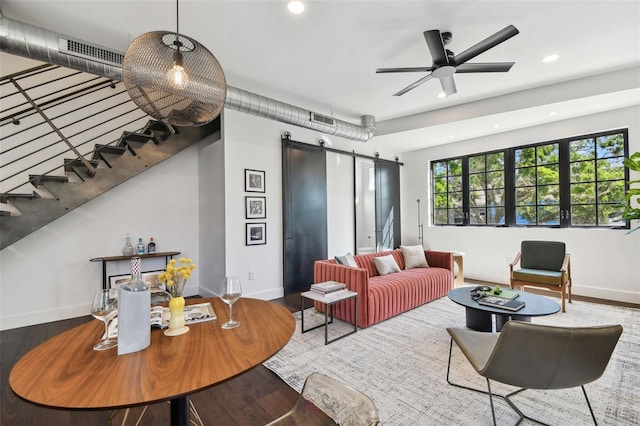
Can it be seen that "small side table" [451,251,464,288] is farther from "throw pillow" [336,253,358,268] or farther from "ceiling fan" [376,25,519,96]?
"ceiling fan" [376,25,519,96]

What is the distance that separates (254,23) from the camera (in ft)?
8.75

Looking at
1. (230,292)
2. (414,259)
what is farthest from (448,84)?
(230,292)

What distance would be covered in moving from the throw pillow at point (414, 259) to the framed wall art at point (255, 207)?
2477 mm

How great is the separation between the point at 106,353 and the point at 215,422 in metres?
1.23

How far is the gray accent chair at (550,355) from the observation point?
153cm

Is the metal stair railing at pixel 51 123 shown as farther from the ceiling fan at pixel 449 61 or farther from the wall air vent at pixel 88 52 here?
the ceiling fan at pixel 449 61

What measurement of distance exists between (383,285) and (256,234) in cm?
210

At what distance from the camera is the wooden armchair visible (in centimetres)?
392

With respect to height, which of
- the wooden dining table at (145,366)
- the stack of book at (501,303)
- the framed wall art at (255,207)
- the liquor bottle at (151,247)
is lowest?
the stack of book at (501,303)

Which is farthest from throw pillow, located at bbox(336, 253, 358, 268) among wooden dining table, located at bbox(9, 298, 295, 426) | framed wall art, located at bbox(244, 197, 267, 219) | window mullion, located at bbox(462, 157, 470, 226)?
window mullion, located at bbox(462, 157, 470, 226)

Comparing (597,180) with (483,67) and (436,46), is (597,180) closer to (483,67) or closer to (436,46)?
(483,67)

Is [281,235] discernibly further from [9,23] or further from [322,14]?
[9,23]

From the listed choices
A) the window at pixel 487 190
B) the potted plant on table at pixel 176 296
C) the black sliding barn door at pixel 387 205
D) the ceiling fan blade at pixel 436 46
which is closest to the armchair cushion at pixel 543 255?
the window at pixel 487 190

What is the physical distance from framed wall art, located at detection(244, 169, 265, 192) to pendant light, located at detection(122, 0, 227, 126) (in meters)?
2.94
